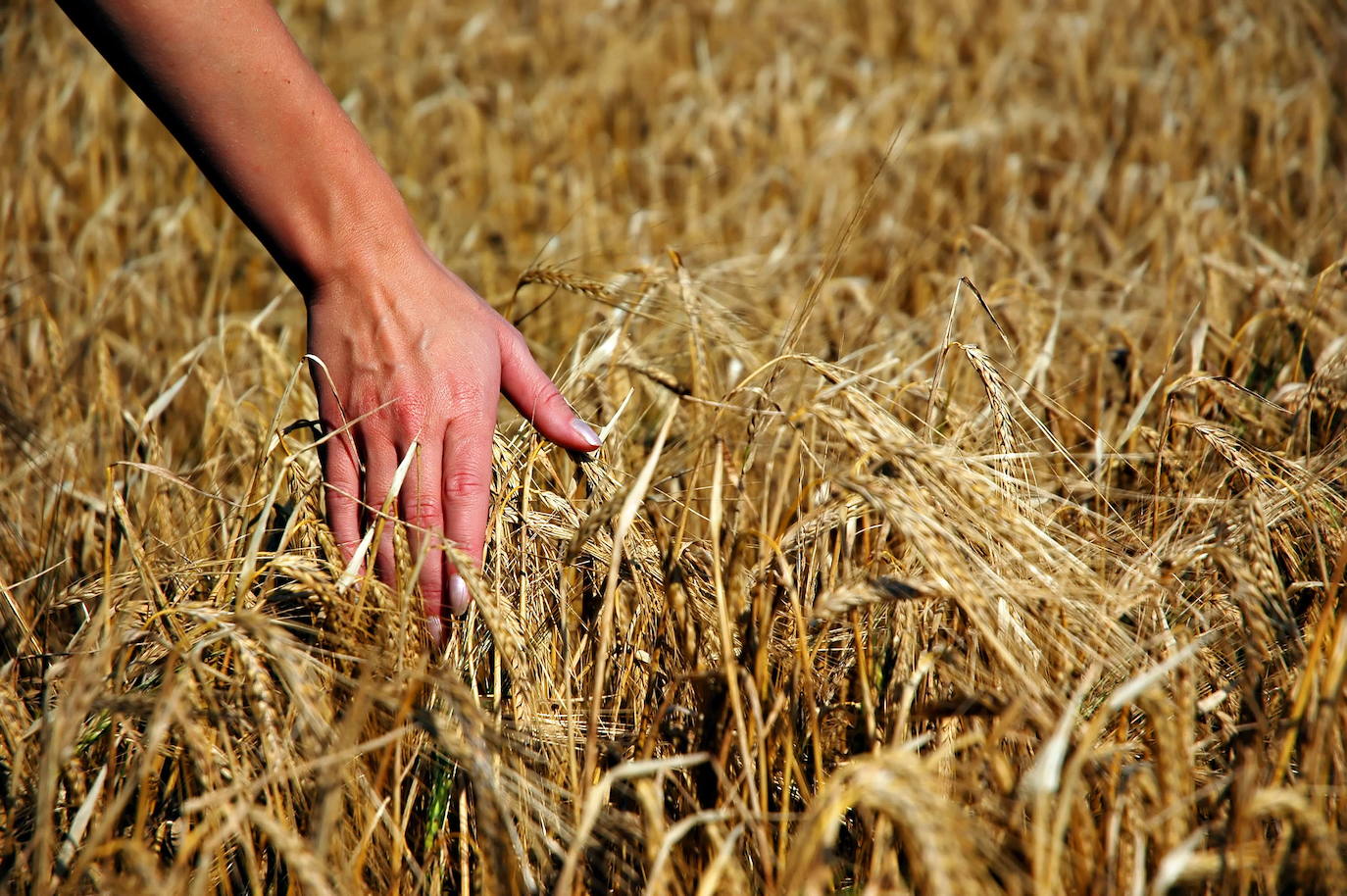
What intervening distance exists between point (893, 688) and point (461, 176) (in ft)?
9.15

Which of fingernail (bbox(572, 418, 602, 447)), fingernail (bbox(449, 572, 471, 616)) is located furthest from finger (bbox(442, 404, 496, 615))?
fingernail (bbox(572, 418, 602, 447))

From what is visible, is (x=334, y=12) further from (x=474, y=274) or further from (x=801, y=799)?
(x=801, y=799)

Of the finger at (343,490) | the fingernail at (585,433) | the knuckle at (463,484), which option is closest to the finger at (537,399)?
the fingernail at (585,433)

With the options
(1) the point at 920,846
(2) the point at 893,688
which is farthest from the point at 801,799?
(1) the point at 920,846

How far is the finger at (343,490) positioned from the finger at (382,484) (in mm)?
19

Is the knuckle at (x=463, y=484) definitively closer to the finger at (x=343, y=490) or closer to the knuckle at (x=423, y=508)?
the knuckle at (x=423, y=508)

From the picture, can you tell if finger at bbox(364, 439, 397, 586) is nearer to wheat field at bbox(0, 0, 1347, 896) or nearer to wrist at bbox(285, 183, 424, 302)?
wheat field at bbox(0, 0, 1347, 896)

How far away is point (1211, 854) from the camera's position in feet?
3.07

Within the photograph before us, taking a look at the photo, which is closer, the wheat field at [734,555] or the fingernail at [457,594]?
the wheat field at [734,555]

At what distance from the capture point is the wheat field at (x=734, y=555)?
106 cm

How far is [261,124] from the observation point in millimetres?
1260

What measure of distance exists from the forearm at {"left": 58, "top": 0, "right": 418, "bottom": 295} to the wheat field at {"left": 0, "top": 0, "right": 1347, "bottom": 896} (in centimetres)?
34

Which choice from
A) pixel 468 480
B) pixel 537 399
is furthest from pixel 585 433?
pixel 468 480

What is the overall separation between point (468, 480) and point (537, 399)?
159mm
